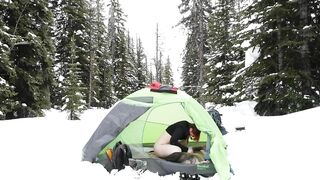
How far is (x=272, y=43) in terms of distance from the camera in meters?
14.4

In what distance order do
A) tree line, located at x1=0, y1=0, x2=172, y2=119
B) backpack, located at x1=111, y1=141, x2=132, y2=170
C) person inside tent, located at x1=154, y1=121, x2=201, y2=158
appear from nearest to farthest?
backpack, located at x1=111, y1=141, x2=132, y2=170, person inside tent, located at x1=154, y1=121, x2=201, y2=158, tree line, located at x1=0, y1=0, x2=172, y2=119

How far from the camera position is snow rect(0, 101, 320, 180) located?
7234mm

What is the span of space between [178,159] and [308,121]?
172 inches

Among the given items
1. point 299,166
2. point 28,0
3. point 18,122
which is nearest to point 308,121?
point 299,166

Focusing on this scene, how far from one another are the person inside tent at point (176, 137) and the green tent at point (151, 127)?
215 millimetres

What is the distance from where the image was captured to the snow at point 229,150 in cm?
723

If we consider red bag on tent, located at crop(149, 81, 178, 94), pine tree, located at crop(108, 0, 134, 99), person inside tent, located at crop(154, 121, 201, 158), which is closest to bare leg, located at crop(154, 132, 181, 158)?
person inside tent, located at crop(154, 121, 201, 158)

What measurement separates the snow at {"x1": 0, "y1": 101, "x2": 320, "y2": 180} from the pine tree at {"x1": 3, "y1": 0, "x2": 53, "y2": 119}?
4120 millimetres

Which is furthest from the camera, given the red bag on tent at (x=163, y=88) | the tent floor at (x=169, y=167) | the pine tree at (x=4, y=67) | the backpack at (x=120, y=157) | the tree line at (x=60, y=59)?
the tree line at (x=60, y=59)

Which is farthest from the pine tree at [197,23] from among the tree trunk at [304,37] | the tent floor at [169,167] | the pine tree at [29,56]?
the tent floor at [169,167]

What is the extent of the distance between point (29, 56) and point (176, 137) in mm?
11894

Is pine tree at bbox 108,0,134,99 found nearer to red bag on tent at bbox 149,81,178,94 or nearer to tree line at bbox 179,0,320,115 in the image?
tree line at bbox 179,0,320,115

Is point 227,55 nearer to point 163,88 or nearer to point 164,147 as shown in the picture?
point 163,88

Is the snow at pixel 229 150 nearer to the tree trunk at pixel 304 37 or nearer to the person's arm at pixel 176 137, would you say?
the person's arm at pixel 176 137
